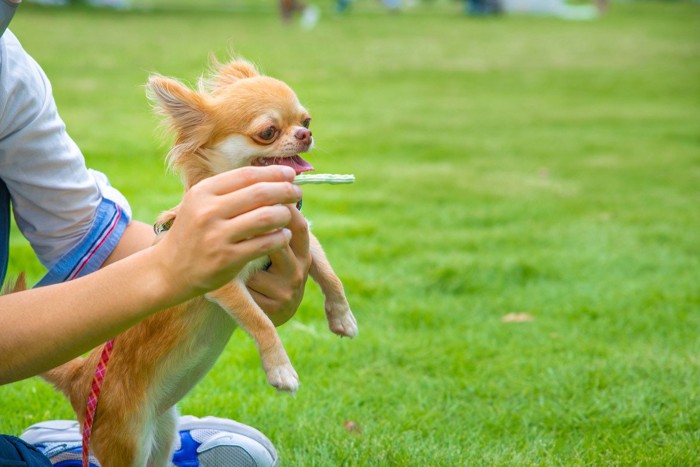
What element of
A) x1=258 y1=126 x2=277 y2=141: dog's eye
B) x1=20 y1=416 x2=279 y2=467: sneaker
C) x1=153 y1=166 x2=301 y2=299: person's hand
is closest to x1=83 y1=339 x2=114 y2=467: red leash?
x1=20 y1=416 x2=279 y2=467: sneaker

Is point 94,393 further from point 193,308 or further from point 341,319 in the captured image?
point 341,319

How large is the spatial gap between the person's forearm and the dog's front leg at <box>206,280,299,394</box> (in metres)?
0.55

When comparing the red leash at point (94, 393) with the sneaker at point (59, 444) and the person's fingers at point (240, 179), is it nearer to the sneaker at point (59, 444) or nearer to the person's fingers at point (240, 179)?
the sneaker at point (59, 444)

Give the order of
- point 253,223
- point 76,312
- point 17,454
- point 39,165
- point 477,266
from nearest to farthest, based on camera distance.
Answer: point 253,223 < point 76,312 < point 17,454 < point 39,165 < point 477,266

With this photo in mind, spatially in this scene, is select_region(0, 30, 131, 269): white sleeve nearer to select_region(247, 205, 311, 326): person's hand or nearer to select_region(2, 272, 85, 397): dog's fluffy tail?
select_region(2, 272, 85, 397): dog's fluffy tail

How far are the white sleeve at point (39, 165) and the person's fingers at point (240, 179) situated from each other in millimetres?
901

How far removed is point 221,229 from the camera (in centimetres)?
125

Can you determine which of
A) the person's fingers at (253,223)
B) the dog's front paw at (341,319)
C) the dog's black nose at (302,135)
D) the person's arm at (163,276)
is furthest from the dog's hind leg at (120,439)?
the person's fingers at (253,223)

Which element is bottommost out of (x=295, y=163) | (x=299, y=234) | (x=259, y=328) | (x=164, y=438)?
(x=164, y=438)

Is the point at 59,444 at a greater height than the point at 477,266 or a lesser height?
greater

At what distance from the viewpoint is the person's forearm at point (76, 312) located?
1.33 m

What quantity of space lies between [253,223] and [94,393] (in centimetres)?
101

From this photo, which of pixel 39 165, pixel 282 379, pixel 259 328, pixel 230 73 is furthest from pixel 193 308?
pixel 230 73

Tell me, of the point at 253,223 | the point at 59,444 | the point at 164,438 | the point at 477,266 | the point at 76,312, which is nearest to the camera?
the point at 253,223
